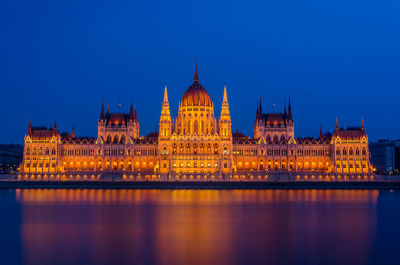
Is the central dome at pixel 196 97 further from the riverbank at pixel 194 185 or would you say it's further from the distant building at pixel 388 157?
the distant building at pixel 388 157

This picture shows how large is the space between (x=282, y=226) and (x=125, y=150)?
3214 inches

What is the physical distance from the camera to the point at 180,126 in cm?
13125

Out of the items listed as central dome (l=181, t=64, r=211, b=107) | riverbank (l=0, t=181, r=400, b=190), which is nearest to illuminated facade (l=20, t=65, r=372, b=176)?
central dome (l=181, t=64, r=211, b=107)

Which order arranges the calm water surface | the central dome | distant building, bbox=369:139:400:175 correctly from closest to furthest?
the calm water surface → the central dome → distant building, bbox=369:139:400:175

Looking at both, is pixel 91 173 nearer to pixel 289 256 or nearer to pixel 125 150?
pixel 125 150

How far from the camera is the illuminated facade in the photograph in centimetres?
12344

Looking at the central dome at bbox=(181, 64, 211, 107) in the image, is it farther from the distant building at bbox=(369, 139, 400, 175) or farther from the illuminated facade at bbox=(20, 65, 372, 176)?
the distant building at bbox=(369, 139, 400, 175)

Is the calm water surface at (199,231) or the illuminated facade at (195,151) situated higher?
the illuminated facade at (195,151)

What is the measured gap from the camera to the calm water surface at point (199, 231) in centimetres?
3716

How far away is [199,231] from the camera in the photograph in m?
48.3

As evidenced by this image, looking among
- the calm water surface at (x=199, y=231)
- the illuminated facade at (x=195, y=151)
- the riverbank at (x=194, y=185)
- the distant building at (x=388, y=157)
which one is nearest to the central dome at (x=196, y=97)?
the illuminated facade at (x=195, y=151)

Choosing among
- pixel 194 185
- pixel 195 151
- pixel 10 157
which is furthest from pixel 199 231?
pixel 10 157

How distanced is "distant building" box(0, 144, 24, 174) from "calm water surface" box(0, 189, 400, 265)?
305ft

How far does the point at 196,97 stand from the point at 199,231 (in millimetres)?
85652
